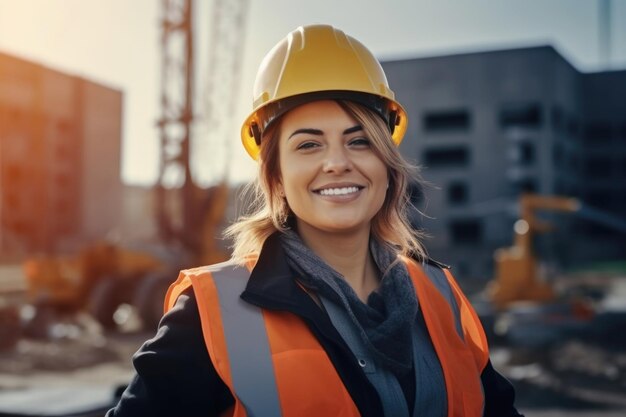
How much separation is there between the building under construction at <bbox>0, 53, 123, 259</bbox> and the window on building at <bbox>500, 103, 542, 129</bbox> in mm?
26723

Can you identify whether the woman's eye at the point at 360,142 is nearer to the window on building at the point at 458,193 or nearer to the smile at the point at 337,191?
the smile at the point at 337,191

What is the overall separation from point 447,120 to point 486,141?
260 centimetres

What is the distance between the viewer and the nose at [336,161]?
177 cm

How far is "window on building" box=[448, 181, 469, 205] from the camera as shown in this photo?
139ft

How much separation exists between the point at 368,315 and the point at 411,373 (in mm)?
163

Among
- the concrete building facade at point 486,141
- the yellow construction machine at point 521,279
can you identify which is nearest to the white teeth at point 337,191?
the yellow construction machine at point 521,279

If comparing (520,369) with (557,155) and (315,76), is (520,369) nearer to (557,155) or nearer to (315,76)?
(315,76)

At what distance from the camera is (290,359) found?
1.60 meters

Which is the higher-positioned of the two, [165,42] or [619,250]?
[165,42]

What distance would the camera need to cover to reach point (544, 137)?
41.1m

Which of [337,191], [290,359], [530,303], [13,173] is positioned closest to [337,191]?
[337,191]

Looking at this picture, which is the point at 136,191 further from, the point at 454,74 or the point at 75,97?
the point at 454,74

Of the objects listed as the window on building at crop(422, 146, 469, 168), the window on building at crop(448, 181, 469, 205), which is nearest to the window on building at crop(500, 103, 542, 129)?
the window on building at crop(422, 146, 469, 168)

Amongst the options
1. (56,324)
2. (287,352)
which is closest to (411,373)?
(287,352)
